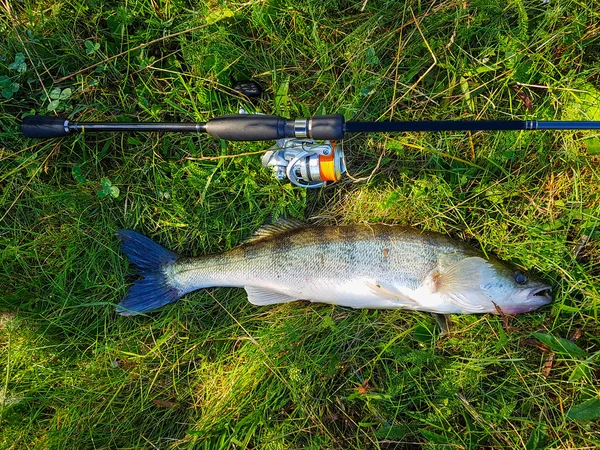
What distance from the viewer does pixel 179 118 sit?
122 inches

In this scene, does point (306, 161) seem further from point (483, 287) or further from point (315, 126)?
point (483, 287)

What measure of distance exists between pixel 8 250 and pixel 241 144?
1.80 m

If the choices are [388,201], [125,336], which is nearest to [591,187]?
[388,201]

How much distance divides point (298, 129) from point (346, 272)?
99 centimetres

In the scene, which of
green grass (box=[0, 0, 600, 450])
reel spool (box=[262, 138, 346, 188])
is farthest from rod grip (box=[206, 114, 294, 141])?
green grass (box=[0, 0, 600, 450])

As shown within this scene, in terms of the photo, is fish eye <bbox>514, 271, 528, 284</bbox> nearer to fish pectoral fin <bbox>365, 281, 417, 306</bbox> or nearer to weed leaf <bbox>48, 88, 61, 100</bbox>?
fish pectoral fin <bbox>365, 281, 417, 306</bbox>

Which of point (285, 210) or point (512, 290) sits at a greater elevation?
point (285, 210)

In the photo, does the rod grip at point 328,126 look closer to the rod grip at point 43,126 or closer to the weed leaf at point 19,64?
the rod grip at point 43,126

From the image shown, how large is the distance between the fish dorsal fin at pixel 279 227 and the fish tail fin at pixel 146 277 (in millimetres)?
646

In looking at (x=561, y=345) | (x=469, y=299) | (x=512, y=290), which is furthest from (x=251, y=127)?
(x=561, y=345)

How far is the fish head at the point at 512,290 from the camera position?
2646mm

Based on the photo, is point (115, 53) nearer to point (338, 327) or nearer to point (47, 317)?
point (47, 317)

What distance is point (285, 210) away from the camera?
305 centimetres

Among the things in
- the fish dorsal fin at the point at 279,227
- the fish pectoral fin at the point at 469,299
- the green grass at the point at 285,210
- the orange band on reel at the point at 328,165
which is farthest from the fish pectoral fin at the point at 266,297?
the fish pectoral fin at the point at 469,299
